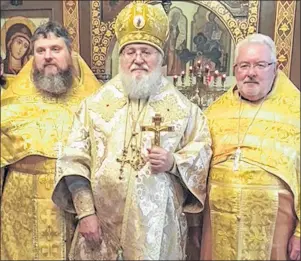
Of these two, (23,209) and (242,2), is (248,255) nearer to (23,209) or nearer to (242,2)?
(23,209)

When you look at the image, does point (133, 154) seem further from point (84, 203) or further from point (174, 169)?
point (84, 203)

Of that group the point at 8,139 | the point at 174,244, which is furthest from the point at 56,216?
the point at 174,244

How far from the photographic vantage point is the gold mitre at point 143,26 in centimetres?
212

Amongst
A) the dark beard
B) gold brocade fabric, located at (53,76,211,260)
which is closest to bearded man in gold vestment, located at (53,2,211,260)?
gold brocade fabric, located at (53,76,211,260)

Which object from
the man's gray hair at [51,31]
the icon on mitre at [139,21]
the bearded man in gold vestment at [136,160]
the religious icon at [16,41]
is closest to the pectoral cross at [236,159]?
the bearded man in gold vestment at [136,160]

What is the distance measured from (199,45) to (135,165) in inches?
94.2

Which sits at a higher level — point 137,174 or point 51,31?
point 51,31

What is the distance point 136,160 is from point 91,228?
1.12 ft

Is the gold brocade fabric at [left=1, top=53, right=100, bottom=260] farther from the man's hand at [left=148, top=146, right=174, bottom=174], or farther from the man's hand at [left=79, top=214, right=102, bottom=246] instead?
the man's hand at [left=148, top=146, right=174, bottom=174]

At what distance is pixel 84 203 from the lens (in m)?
2.15

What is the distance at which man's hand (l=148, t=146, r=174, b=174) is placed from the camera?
2.02 metres

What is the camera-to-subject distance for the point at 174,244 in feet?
7.20

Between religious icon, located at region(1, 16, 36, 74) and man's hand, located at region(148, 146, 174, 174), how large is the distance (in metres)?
2.35

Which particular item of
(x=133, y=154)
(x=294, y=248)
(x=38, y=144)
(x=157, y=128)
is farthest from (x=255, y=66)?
(x=38, y=144)
